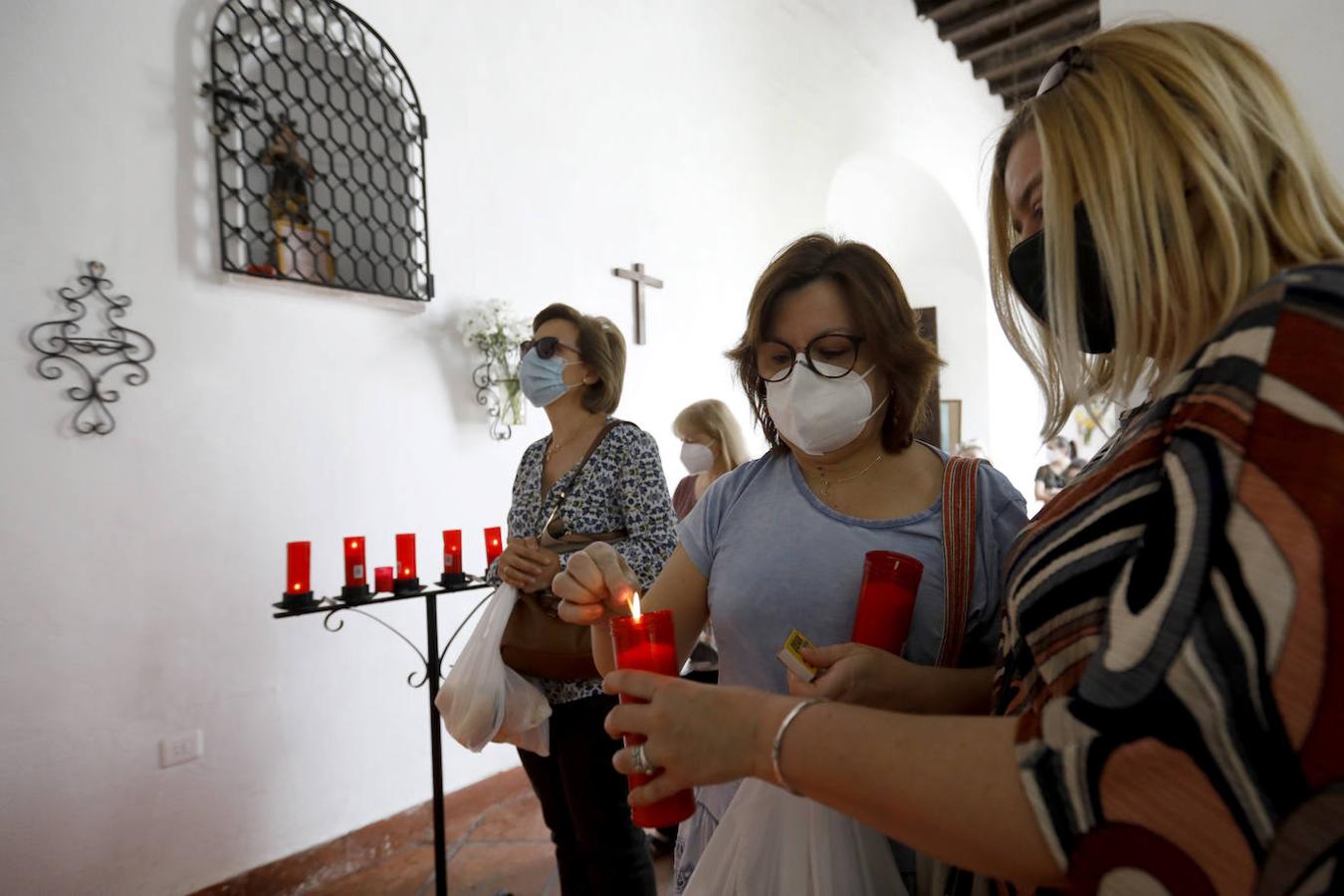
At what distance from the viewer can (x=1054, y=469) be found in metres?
6.18

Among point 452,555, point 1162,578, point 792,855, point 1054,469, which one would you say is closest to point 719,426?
point 452,555

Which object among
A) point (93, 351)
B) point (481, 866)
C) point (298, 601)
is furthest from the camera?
point (481, 866)

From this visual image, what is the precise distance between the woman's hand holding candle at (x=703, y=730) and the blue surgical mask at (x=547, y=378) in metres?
1.48

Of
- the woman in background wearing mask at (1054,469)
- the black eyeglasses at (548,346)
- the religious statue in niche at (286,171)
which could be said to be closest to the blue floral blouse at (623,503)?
the black eyeglasses at (548,346)

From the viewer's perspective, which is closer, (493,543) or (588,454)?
(588,454)

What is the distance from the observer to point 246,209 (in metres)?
2.58

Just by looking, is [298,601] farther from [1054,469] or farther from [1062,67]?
[1054,469]

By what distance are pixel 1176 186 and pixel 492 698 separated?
1.61 metres

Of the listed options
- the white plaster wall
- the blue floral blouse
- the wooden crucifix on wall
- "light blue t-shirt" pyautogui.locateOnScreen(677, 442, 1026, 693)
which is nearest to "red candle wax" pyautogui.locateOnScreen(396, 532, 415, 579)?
the blue floral blouse

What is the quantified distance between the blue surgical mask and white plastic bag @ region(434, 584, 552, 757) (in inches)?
23.2

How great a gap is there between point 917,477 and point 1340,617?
2.59ft

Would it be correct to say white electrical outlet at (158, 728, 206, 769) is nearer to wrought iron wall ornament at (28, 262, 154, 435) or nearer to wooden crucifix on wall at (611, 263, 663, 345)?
wrought iron wall ornament at (28, 262, 154, 435)

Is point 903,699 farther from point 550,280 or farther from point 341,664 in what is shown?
point 550,280

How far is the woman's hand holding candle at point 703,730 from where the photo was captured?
655 mm
